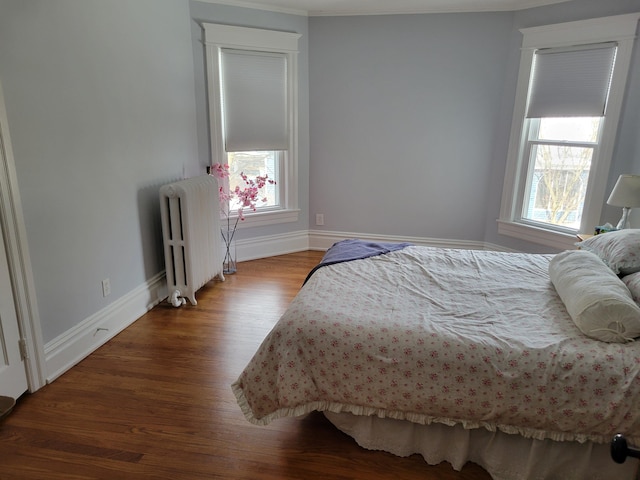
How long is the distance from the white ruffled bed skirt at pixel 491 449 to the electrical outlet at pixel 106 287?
1.77m

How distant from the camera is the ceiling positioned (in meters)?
3.86

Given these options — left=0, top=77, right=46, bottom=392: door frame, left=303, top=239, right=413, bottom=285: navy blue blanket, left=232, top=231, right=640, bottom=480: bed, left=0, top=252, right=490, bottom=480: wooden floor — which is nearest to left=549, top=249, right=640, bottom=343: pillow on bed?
left=232, top=231, right=640, bottom=480: bed

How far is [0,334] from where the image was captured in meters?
2.13

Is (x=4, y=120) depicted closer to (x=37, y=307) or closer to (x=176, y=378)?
(x=37, y=307)

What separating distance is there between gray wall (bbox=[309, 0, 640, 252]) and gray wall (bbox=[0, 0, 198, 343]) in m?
1.60

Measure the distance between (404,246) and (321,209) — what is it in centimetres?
194

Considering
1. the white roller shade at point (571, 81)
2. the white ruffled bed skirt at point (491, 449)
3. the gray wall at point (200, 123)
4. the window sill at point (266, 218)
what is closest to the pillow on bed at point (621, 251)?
the white ruffled bed skirt at point (491, 449)

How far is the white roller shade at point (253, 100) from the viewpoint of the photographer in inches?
161

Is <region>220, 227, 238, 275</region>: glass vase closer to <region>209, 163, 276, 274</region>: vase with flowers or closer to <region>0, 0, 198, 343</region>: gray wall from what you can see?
<region>209, 163, 276, 274</region>: vase with flowers

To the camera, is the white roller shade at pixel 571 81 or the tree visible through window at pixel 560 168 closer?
the white roller shade at pixel 571 81

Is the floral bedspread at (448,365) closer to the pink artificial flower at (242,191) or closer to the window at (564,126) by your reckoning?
the window at (564,126)

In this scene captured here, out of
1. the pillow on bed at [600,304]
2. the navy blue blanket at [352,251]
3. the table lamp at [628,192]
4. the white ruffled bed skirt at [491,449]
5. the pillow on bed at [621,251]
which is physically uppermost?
the table lamp at [628,192]

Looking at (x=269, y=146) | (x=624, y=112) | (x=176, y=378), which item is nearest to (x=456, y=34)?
(x=624, y=112)

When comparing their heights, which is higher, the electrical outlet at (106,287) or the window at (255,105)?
the window at (255,105)
